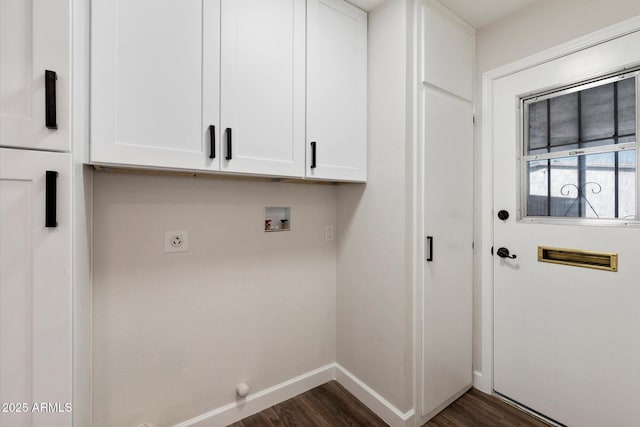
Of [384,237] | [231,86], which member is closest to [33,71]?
[231,86]

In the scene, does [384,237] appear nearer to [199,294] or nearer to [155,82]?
[199,294]

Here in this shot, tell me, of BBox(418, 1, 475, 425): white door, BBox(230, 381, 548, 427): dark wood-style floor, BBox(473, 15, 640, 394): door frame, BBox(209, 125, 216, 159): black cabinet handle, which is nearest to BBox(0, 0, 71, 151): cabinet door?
BBox(209, 125, 216, 159): black cabinet handle

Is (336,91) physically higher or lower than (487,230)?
higher

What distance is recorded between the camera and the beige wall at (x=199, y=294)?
4.34 ft

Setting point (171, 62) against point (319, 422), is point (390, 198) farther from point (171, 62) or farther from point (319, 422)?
point (319, 422)

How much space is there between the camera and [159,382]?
4.71 feet

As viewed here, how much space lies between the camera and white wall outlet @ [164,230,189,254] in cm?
145

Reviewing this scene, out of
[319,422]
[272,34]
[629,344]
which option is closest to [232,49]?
[272,34]

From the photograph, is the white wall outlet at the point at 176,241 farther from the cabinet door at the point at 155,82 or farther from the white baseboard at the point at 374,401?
the white baseboard at the point at 374,401

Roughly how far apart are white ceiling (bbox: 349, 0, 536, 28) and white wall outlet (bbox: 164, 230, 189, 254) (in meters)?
1.70

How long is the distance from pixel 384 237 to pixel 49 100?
1553 millimetres

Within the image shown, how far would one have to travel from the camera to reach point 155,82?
1132 mm

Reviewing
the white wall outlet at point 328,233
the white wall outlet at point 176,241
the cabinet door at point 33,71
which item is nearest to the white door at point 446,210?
the white wall outlet at point 328,233

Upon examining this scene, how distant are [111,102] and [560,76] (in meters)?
2.27
